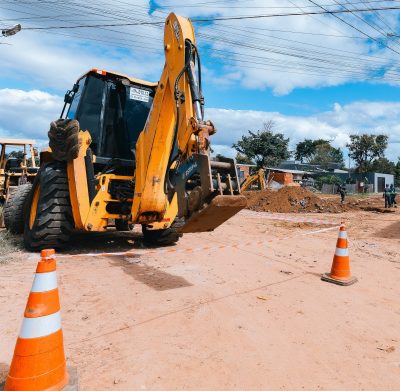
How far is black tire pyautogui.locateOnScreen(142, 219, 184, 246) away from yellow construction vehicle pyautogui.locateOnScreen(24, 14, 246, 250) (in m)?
0.02

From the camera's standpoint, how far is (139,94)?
21.5ft

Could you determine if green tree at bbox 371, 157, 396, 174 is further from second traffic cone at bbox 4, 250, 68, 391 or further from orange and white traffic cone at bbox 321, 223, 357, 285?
second traffic cone at bbox 4, 250, 68, 391

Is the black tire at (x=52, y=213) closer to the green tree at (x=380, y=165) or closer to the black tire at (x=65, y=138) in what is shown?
the black tire at (x=65, y=138)

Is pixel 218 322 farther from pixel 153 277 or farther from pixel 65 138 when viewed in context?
pixel 65 138

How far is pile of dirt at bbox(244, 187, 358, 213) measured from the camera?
60.4 ft

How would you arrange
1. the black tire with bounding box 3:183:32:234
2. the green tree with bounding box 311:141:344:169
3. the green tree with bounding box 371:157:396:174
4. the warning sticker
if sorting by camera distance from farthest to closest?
1. the green tree with bounding box 311:141:344:169
2. the green tree with bounding box 371:157:396:174
3. the black tire with bounding box 3:183:32:234
4. the warning sticker

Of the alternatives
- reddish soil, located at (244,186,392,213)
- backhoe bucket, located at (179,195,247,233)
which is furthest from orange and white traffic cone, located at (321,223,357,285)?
reddish soil, located at (244,186,392,213)

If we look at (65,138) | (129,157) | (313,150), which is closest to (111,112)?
(129,157)

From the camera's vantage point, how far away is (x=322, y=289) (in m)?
4.52

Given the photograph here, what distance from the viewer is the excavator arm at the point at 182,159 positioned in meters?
4.00

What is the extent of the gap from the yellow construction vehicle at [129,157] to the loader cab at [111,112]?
2 centimetres

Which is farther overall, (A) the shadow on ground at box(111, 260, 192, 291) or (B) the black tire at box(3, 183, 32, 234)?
(B) the black tire at box(3, 183, 32, 234)

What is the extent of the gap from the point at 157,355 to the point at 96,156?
4.11 meters

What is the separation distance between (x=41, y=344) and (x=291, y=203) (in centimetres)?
1793
